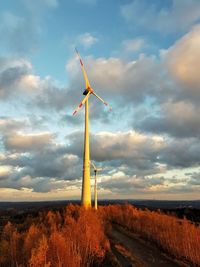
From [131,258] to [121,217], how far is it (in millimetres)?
25655

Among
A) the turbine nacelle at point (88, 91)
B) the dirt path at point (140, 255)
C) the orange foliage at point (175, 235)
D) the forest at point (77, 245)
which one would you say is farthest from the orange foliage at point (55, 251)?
the turbine nacelle at point (88, 91)

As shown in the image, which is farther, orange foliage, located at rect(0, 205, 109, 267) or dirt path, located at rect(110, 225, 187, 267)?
dirt path, located at rect(110, 225, 187, 267)

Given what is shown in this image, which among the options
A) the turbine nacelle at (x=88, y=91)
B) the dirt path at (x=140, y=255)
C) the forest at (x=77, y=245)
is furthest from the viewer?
the turbine nacelle at (x=88, y=91)

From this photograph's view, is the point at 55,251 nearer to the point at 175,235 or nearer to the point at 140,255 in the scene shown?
the point at 140,255

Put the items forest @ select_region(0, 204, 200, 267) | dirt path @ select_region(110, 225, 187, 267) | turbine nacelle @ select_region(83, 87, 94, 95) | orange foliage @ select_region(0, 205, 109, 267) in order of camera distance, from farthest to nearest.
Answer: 1. turbine nacelle @ select_region(83, 87, 94, 95)
2. dirt path @ select_region(110, 225, 187, 267)
3. forest @ select_region(0, 204, 200, 267)
4. orange foliage @ select_region(0, 205, 109, 267)

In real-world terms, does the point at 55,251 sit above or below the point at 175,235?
below

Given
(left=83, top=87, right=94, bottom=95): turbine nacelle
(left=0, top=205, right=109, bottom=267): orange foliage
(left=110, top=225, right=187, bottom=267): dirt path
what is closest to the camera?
(left=0, top=205, right=109, bottom=267): orange foliage

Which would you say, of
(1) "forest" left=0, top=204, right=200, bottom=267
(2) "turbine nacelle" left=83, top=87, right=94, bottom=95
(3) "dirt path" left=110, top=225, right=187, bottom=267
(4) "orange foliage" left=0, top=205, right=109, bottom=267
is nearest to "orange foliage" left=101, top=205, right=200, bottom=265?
(1) "forest" left=0, top=204, right=200, bottom=267

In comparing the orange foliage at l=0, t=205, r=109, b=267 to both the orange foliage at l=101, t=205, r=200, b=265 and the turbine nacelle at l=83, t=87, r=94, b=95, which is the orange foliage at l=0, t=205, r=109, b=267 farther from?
the turbine nacelle at l=83, t=87, r=94, b=95

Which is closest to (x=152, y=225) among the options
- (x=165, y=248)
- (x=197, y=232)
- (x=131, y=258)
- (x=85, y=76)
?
(x=165, y=248)

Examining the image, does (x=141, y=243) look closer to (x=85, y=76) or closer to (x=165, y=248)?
(x=165, y=248)

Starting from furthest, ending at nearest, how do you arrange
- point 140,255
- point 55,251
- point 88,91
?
point 88,91
point 140,255
point 55,251

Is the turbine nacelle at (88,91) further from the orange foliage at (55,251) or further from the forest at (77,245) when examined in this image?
the orange foliage at (55,251)

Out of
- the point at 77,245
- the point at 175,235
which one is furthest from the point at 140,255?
the point at 77,245
